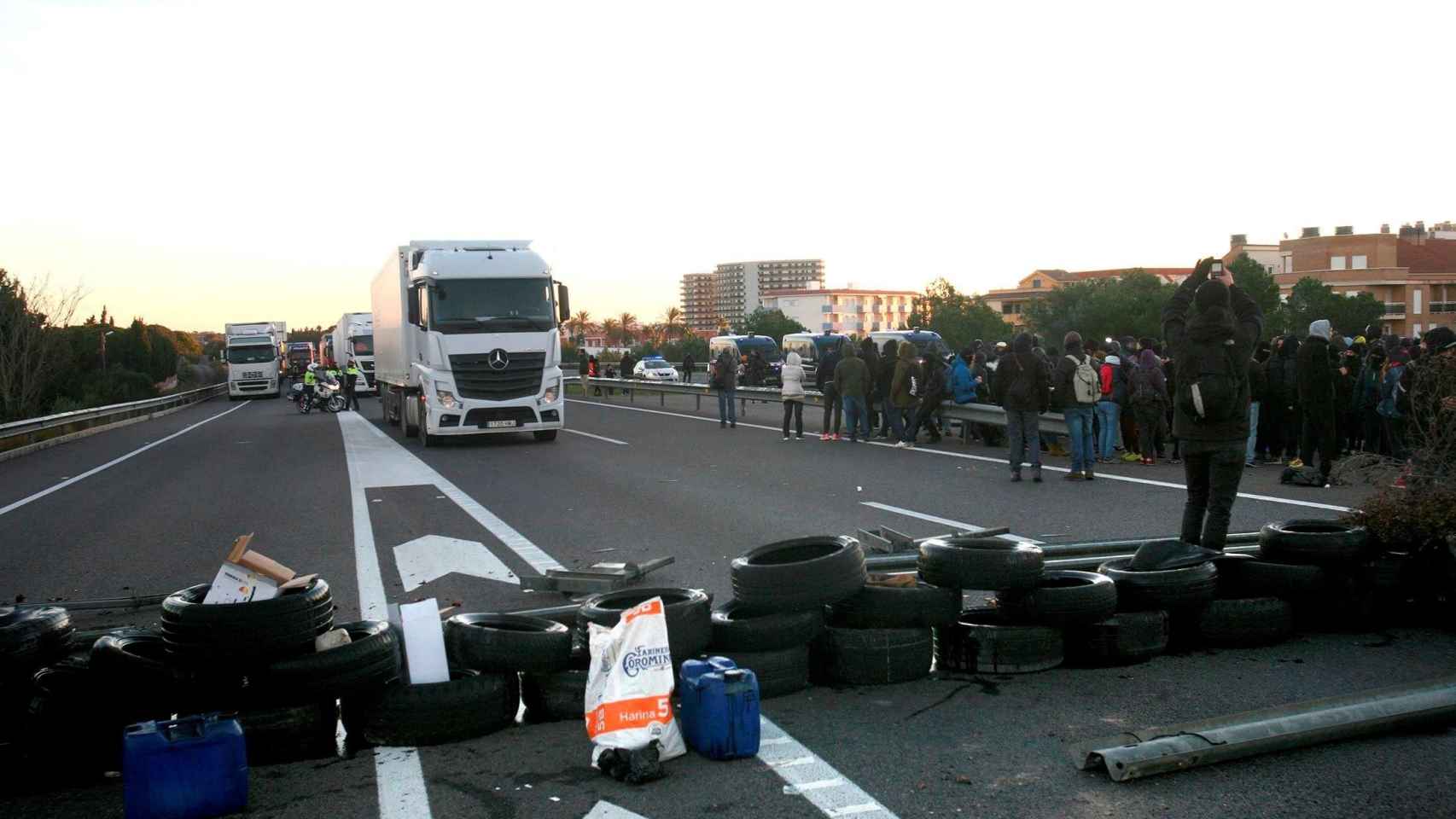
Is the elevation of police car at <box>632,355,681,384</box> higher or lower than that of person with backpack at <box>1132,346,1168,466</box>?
lower

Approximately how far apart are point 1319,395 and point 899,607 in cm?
1069

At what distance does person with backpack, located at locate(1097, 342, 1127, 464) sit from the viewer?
17.6 meters

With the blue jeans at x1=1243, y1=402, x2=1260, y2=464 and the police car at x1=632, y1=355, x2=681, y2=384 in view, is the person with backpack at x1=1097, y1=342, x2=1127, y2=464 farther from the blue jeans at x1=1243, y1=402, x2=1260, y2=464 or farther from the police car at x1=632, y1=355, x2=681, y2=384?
the police car at x1=632, y1=355, x2=681, y2=384

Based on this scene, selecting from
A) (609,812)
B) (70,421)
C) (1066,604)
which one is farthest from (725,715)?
(70,421)

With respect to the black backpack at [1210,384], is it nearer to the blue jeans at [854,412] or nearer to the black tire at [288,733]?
the black tire at [288,733]

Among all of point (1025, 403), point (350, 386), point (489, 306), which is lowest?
point (350, 386)

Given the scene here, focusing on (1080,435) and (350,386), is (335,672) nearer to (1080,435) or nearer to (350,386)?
(1080,435)

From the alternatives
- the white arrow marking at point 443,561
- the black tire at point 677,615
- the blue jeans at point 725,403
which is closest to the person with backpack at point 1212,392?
the black tire at point 677,615

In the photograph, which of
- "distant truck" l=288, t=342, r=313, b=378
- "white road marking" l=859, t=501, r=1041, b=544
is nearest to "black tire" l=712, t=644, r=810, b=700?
"white road marking" l=859, t=501, r=1041, b=544

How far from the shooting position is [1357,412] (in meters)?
16.2

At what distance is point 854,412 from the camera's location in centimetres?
2269

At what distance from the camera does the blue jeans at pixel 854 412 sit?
73.9ft

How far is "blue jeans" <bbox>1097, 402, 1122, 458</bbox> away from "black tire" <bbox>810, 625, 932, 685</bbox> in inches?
497

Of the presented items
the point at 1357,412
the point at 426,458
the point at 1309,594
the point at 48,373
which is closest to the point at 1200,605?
the point at 1309,594
